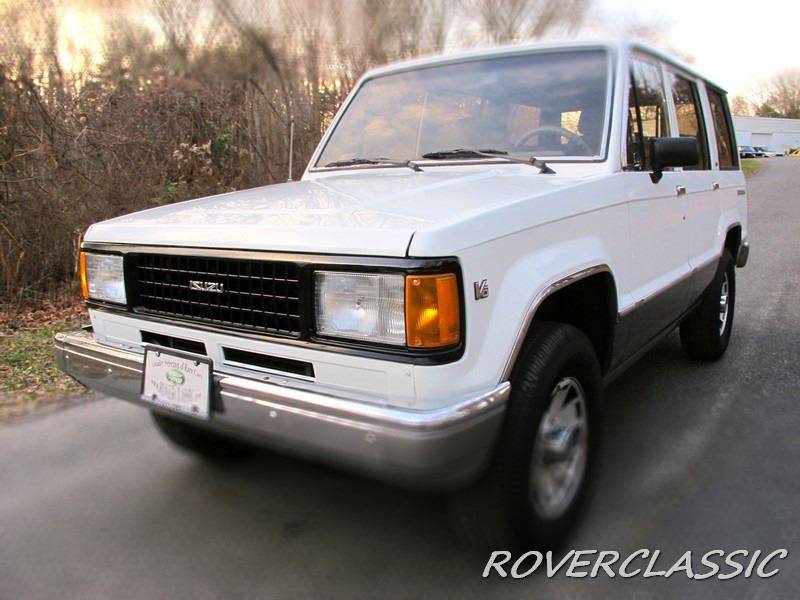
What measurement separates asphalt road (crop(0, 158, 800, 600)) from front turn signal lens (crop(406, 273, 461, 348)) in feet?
3.04

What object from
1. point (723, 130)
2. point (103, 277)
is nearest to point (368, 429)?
point (103, 277)

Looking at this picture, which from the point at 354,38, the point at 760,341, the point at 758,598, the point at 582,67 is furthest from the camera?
the point at 354,38

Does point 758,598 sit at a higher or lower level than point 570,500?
lower

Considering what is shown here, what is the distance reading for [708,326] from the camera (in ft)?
13.7

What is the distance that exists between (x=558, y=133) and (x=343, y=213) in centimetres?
128

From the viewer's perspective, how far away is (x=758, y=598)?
2.08 m

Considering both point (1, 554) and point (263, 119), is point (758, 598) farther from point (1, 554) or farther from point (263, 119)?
point (263, 119)

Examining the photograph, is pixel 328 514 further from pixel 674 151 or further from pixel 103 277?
pixel 674 151

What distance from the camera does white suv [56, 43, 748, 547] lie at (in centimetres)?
179

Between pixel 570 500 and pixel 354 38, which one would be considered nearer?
pixel 570 500

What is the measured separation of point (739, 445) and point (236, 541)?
2.38m

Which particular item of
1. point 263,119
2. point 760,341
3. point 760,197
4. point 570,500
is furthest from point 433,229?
point 760,197

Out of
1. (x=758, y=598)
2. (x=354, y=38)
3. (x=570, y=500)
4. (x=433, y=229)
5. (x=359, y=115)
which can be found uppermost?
(x=354, y=38)

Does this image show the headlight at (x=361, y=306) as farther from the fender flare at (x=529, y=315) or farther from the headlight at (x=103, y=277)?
the headlight at (x=103, y=277)
